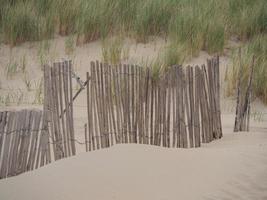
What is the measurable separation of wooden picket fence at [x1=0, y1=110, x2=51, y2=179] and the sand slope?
89mm

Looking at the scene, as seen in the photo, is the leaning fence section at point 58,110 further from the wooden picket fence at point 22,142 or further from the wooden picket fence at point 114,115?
the wooden picket fence at point 22,142

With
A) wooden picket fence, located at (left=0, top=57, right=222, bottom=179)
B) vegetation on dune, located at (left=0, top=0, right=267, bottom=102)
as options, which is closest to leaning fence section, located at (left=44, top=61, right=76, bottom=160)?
wooden picket fence, located at (left=0, top=57, right=222, bottom=179)

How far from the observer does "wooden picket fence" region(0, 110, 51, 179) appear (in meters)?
3.92

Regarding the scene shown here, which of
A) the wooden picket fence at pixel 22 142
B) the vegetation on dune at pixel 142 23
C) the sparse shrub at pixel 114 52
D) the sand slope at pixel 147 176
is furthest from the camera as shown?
the vegetation on dune at pixel 142 23

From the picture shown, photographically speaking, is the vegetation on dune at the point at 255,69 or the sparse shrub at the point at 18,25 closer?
the vegetation on dune at the point at 255,69

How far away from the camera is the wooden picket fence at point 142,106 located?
4625mm

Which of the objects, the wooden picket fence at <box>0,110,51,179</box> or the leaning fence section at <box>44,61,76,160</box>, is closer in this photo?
the wooden picket fence at <box>0,110,51,179</box>

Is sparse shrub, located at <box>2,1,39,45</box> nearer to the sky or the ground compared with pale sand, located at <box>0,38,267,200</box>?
nearer to the sky

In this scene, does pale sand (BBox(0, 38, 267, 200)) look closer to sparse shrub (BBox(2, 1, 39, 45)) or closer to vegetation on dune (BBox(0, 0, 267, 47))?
vegetation on dune (BBox(0, 0, 267, 47))

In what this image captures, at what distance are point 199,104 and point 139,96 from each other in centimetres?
67

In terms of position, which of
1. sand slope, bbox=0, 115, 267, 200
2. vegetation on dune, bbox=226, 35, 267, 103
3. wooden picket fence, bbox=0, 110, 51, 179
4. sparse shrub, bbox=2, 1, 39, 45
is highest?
sparse shrub, bbox=2, 1, 39, 45

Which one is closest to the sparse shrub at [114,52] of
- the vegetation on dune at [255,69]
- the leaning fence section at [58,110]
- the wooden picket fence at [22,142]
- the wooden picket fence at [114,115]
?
the vegetation on dune at [255,69]

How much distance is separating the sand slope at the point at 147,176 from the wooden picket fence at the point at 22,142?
9 cm

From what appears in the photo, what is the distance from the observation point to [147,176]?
405 cm
